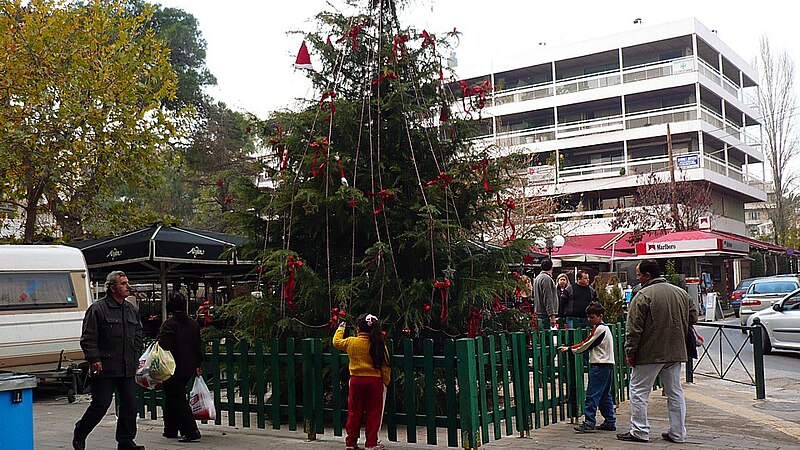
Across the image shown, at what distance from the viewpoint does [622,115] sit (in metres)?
47.2

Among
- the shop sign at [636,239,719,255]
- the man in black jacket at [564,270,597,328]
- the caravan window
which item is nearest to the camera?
the man in black jacket at [564,270,597,328]

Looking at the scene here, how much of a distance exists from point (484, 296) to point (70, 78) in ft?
43.4

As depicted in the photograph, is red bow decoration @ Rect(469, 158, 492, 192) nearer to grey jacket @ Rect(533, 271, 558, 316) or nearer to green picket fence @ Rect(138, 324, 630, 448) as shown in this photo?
green picket fence @ Rect(138, 324, 630, 448)

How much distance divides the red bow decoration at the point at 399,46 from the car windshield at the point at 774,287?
59.4ft

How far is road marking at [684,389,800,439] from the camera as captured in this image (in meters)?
8.83

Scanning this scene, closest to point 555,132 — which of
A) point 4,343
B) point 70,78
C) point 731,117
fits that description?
point 731,117

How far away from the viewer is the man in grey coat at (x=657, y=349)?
7.82 m

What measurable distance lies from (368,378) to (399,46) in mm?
4134

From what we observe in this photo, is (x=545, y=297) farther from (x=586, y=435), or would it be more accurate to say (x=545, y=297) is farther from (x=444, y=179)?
(x=444, y=179)

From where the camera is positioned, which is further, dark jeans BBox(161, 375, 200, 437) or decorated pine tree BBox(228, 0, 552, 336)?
decorated pine tree BBox(228, 0, 552, 336)

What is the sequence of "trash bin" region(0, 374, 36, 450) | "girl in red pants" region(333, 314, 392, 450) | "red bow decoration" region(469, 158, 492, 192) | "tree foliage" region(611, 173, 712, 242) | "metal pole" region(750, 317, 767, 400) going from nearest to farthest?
"trash bin" region(0, 374, 36, 450) < "girl in red pants" region(333, 314, 392, 450) < "red bow decoration" region(469, 158, 492, 192) < "metal pole" region(750, 317, 767, 400) < "tree foliage" region(611, 173, 712, 242)

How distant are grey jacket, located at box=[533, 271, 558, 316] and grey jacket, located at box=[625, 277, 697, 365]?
492cm

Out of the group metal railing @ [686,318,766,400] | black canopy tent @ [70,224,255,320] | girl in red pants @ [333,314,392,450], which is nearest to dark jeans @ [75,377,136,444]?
girl in red pants @ [333,314,392,450]

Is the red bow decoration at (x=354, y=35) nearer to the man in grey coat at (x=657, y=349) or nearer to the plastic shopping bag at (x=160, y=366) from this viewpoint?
the plastic shopping bag at (x=160, y=366)
